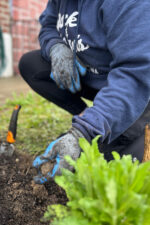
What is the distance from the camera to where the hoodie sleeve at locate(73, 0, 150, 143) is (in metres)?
1.09

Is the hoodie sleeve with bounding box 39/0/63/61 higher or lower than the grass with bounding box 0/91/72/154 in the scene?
higher

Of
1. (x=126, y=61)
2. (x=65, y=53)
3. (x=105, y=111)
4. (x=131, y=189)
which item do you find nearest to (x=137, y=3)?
(x=126, y=61)

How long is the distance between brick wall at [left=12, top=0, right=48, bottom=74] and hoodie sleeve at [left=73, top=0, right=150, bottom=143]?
4667 mm

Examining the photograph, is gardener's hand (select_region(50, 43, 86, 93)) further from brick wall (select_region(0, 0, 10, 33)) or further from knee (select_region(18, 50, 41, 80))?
brick wall (select_region(0, 0, 10, 33))

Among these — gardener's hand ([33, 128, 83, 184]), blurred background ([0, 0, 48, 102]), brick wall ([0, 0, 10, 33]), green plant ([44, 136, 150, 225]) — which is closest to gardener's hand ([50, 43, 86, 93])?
gardener's hand ([33, 128, 83, 184])

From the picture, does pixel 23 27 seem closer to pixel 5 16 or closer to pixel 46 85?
pixel 5 16

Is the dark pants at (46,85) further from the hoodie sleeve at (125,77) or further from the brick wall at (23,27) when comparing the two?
the brick wall at (23,27)

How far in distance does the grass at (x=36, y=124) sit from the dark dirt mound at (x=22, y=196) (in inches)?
13.0

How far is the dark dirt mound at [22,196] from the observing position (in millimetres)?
1134

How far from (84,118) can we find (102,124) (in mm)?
86

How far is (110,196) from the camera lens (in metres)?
0.58

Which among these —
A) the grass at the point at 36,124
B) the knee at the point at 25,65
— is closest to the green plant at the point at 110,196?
the grass at the point at 36,124

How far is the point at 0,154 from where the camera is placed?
164 cm

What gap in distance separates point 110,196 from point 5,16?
5.25 metres
